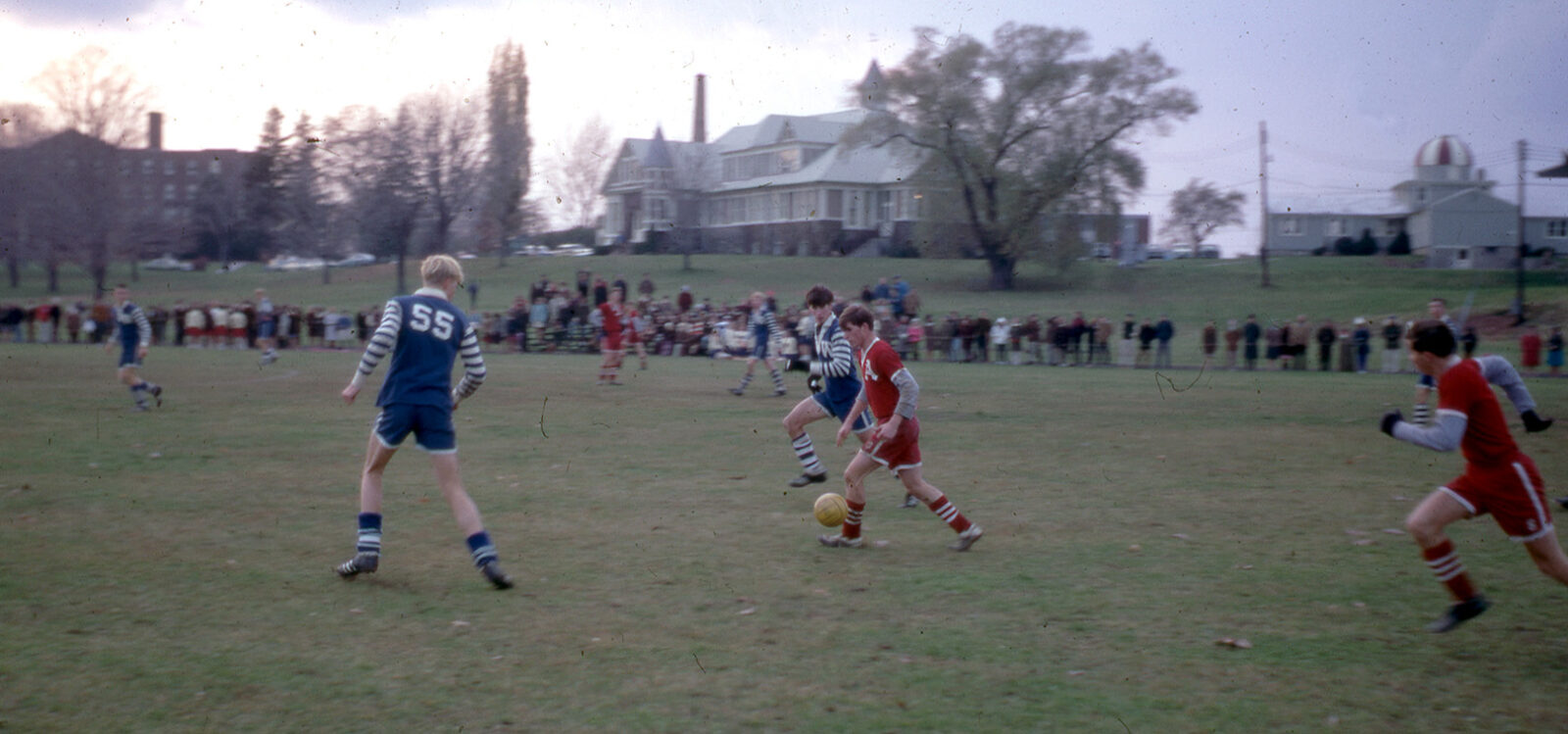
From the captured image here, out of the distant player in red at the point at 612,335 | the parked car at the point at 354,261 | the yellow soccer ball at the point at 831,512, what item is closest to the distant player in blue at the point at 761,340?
the distant player in red at the point at 612,335

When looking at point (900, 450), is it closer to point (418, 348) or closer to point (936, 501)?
point (936, 501)

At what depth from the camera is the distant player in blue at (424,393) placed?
7.18 m

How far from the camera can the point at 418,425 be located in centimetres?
724

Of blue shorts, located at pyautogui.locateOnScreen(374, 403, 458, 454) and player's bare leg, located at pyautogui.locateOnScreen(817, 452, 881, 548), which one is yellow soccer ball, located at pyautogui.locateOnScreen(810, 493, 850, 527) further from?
blue shorts, located at pyautogui.locateOnScreen(374, 403, 458, 454)

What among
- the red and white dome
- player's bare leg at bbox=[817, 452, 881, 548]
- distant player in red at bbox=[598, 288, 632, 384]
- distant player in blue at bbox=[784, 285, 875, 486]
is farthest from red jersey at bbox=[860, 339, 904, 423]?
the red and white dome

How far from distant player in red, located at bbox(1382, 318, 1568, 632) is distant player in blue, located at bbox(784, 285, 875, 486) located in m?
4.90

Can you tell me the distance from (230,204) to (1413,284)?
7381 cm

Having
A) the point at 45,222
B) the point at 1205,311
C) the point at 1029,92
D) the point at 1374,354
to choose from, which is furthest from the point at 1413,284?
the point at 45,222

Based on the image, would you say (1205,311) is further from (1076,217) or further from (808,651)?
(808,651)

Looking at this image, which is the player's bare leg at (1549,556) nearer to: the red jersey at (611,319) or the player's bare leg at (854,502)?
the player's bare leg at (854,502)

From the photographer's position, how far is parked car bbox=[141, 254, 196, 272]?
258 ft

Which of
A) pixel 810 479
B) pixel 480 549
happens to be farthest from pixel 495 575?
pixel 810 479

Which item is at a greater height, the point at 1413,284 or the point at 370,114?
the point at 370,114

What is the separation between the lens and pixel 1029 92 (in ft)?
174
